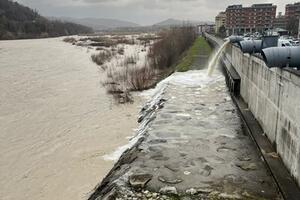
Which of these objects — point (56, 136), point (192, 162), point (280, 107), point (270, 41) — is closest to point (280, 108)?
point (280, 107)

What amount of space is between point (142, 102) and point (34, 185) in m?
10.4

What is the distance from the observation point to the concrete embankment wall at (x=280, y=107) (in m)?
7.24

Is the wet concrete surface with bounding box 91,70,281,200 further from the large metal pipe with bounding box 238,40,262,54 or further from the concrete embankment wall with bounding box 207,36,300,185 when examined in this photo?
the large metal pipe with bounding box 238,40,262,54

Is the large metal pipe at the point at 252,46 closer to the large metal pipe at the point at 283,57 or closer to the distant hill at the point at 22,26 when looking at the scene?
the large metal pipe at the point at 283,57

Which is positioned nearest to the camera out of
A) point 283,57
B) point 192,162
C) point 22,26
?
point 283,57

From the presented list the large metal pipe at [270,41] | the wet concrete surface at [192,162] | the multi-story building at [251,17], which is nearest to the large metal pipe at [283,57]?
the wet concrete surface at [192,162]

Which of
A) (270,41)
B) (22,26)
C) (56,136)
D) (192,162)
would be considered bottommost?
(56,136)

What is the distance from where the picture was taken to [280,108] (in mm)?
8500

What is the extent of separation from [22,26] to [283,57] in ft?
414

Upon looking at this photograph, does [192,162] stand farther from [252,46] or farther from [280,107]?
[252,46]

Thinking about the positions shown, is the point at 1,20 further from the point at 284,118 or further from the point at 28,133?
the point at 284,118

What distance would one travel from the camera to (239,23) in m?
101

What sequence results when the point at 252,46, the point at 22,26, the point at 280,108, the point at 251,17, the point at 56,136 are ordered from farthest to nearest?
the point at 22,26, the point at 251,17, the point at 56,136, the point at 252,46, the point at 280,108

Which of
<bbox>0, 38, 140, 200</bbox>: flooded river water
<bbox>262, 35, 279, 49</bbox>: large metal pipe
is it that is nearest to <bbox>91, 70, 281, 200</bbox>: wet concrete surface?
<bbox>0, 38, 140, 200</bbox>: flooded river water
